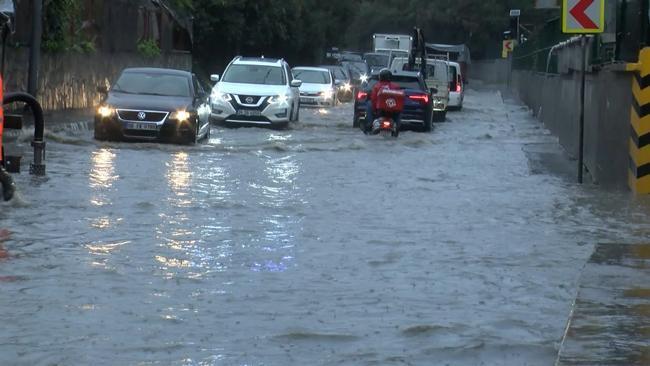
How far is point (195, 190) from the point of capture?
56.2ft

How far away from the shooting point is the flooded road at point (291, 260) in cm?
845

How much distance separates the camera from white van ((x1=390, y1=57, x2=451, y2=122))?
4041cm

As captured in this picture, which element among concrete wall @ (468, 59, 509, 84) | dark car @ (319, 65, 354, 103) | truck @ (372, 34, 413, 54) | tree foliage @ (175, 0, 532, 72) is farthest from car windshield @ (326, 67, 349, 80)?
concrete wall @ (468, 59, 509, 84)

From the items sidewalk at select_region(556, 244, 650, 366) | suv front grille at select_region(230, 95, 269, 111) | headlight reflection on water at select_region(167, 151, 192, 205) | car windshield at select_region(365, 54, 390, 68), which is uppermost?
car windshield at select_region(365, 54, 390, 68)

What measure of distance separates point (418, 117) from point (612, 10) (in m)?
11.4

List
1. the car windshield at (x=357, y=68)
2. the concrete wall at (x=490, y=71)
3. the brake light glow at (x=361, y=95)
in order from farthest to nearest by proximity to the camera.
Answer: the concrete wall at (x=490, y=71)
the car windshield at (x=357, y=68)
the brake light glow at (x=361, y=95)

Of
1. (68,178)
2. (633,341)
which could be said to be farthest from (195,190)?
(633,341)

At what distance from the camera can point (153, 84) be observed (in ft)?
82.6

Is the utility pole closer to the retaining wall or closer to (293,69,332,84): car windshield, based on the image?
the retaining wall

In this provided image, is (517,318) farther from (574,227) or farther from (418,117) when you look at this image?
(418,117)

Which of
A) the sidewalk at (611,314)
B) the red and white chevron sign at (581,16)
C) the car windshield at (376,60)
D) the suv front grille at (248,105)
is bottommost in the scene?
the sidewalk at (611,314)

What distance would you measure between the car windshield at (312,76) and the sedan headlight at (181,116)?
22.4 m

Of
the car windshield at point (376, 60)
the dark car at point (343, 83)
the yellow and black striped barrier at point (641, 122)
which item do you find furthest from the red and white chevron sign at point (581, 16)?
the car windshield at point (376, 60)

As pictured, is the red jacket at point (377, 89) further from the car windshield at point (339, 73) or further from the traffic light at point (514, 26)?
the car windshield at point (339, 73)
